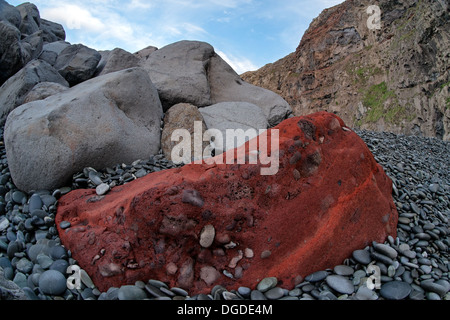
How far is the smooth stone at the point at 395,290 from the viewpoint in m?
2.18

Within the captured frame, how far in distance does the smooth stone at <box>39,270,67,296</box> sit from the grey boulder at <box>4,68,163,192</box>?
5.20ft

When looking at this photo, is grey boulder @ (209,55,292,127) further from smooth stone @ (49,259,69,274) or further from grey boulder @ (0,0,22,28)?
grey boulder @ (0,0,22,28)

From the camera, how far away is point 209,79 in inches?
284

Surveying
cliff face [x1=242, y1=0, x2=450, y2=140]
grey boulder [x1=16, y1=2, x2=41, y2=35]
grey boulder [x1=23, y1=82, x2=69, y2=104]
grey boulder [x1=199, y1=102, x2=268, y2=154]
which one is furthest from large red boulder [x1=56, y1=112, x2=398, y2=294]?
cliff face [x1=242, y1=0, x2=450, y2=140]

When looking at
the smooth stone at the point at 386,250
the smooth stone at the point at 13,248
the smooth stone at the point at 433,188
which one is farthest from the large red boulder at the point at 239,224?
the smooth stone at the point at 433,188

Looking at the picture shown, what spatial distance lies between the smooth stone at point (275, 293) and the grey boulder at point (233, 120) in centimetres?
310

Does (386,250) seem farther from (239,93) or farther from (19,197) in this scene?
(239,93)

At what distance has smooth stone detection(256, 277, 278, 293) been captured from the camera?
2195 mm

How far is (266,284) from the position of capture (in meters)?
2.21

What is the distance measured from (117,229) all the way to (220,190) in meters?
0.93

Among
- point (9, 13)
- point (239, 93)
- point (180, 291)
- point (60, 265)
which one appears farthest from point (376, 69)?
point (60, 265)

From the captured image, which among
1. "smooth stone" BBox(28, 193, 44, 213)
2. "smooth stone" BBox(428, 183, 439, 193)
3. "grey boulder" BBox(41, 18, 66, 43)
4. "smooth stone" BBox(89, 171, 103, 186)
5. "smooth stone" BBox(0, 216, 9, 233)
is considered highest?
"grey boulder" BBox(41, 18, 66, 43)

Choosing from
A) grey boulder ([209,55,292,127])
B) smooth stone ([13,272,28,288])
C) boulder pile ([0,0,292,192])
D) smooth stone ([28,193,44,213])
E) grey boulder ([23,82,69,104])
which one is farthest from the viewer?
grey boulder ([209,55,292,127])

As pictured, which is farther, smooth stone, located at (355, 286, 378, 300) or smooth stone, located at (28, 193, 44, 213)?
smooth stone, located at (28, 193, 44, 213)
